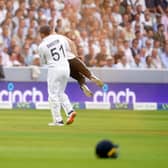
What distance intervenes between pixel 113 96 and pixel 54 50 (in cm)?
871

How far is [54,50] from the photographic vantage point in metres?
17.8

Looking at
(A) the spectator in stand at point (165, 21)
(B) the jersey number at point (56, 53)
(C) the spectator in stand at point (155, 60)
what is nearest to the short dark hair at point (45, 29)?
(B) the jersey number at point (56, 53)

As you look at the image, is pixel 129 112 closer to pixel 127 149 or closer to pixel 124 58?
pixel 124 58

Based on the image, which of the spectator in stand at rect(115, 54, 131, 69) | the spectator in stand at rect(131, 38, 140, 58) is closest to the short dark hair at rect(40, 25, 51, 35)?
the spectator in stand at rect(115, 54, 131, 69)

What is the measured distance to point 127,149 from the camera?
1210 cm

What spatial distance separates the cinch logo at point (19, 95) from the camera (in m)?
25.3

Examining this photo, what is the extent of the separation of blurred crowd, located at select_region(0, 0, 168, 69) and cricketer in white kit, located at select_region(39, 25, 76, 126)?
22.7 feet

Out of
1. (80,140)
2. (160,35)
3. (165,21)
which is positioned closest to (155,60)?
(160,35)

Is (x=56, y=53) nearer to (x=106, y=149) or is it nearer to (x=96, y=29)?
(x=106, y=149)

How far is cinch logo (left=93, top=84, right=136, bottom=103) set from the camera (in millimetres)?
26234

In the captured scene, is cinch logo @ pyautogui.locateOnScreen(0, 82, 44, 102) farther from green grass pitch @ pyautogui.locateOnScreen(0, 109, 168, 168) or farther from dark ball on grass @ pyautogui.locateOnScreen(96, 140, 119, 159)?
dark ball on grass @ pyautogui.locateOnScreen(96, 140, 119, 159)

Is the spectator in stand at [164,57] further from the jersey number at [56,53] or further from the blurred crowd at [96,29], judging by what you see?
the jersey number at [56,53]

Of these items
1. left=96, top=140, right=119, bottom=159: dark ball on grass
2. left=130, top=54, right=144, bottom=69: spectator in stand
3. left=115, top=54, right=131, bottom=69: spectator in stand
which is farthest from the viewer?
left=130, top=54, right=144, bottom=69: spectator in stand

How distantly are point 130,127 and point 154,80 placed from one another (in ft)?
29.2
